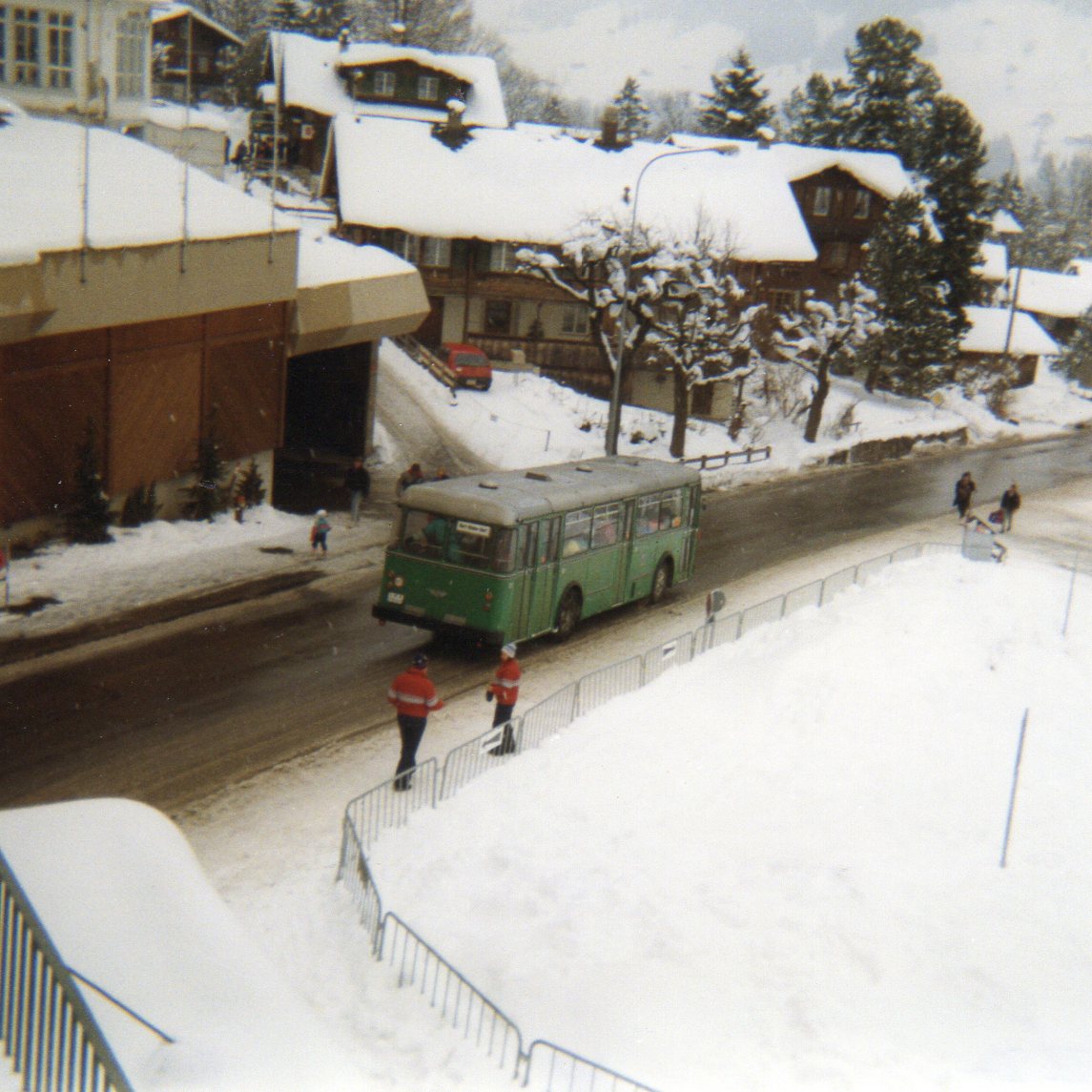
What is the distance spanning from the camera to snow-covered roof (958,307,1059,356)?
227ft

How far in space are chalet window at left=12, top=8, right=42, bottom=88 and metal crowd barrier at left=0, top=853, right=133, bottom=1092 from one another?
27.6 meters

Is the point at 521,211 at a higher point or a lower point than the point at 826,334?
higher

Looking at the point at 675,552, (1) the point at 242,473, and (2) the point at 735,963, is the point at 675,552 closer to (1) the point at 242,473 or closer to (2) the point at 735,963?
(1) the point at 242,473

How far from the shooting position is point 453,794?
1402cm

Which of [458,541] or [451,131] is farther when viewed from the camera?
[451,131]

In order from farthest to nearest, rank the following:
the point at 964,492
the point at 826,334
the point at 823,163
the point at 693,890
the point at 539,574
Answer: the point at 823,163
the point at 826,334
the point at 964,492
the point at 539,574
the point at 693,890

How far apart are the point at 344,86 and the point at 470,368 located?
2958cm

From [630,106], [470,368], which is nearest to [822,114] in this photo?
[630,106]

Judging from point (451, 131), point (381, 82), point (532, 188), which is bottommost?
point (532, 188)

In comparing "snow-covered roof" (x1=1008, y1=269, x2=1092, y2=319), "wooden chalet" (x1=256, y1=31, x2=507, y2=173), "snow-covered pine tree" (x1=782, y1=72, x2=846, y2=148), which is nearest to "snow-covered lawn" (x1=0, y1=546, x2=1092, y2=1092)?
"wooden chalet" (x1=256, y1=31, x2=507, y2=173)

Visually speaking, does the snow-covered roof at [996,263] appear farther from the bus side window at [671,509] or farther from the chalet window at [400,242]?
the bus side window at [671,509]

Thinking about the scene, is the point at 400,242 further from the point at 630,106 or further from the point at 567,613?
the point at 630,106

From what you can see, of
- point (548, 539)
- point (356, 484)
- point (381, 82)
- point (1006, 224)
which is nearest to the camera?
point (548, 539)

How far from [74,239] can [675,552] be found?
11.9 metres
